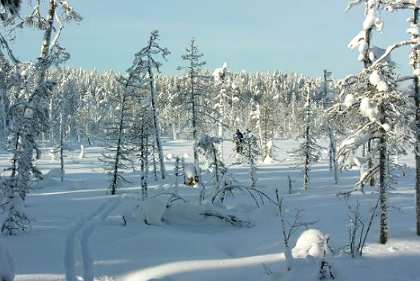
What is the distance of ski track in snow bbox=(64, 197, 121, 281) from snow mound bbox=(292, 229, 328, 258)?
6353 mm

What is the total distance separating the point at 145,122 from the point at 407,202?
66.2ft

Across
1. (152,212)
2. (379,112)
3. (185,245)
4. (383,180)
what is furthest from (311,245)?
(152,212)

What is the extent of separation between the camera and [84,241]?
1934 cm

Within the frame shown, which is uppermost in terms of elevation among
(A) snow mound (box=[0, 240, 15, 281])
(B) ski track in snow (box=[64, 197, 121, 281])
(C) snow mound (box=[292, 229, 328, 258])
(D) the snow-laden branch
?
(D) the snow-laden branch

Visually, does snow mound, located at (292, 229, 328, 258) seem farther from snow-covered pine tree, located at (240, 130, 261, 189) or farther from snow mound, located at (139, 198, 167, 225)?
snow-covered pine tree, located at (240, 130, 261, 189)

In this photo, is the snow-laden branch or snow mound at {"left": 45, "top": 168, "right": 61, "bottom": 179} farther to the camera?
snow mound at {"left": 45, "top": 168, "right": 61, "bottom": 179}

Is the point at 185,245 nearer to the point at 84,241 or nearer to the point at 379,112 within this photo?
the point at 84,241

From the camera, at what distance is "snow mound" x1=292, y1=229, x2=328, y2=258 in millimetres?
15215

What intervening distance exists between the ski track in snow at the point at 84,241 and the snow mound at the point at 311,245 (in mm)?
6353

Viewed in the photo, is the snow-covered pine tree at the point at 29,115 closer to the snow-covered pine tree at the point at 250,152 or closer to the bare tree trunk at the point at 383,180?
the bare tree trunk at the point at 383,180

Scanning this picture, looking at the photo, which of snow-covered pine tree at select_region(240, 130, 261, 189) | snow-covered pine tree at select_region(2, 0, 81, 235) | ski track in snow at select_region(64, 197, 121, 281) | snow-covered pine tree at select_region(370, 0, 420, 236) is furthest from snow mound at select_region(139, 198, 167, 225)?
snow-covered pine tree at select_region(240, 130, 261, 189)

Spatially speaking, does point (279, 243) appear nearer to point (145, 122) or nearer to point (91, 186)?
point (145, 122)

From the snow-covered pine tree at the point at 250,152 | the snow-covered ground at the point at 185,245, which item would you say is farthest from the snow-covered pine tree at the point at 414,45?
the snow-covered pine tree at the point at 250,152

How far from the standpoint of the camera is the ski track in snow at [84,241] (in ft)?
49.3
